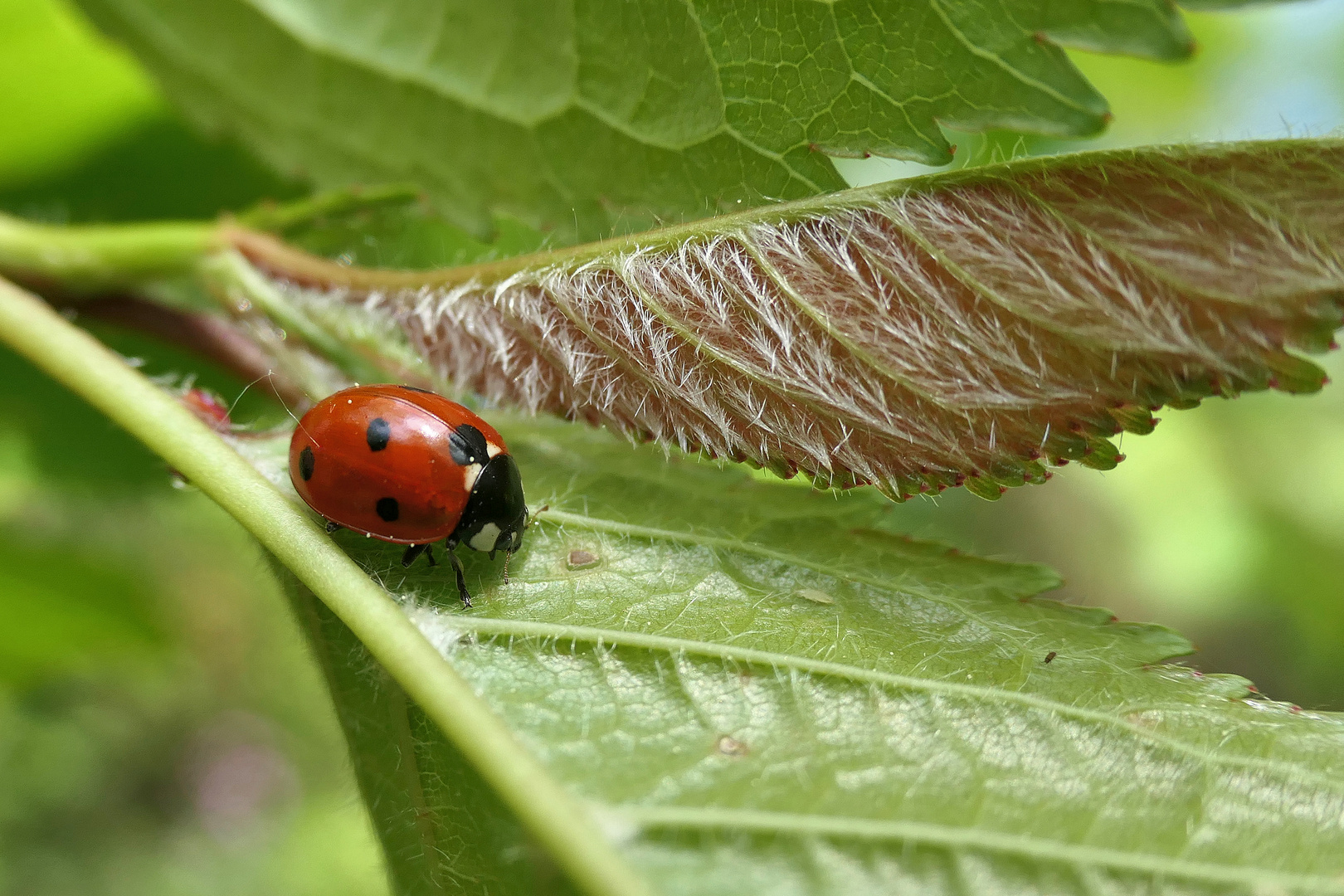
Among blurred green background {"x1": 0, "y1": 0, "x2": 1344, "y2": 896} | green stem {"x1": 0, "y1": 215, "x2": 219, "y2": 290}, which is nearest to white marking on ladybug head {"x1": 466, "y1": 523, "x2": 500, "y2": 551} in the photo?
blurred green background {"x1": 0, "y1": 0, "x2": 1344, "y2": 896}

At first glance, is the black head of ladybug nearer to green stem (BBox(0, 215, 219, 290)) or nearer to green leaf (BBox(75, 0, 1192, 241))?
green leaf (BBox(75, 0, 1192, 241))

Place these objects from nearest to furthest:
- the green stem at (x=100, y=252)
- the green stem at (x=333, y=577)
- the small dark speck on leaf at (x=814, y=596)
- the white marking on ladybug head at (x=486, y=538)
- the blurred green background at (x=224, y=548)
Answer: the green stem at (x=333, y=577)
the small dark speck on leaf at (x=814, y=596)
the white marking on ladybug head at (x=486, y=538)
the green stem at (x=100, y=252)
the blurred green background at (x=224, y=548)

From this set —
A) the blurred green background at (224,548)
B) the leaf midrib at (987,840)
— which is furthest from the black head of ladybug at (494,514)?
the leaf midrib at (987,840)

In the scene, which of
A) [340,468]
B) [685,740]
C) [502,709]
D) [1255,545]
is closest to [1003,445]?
[685,740]

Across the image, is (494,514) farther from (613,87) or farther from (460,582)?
(613,87)

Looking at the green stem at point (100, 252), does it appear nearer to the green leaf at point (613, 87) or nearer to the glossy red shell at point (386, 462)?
the green leaf at point (613, 87)

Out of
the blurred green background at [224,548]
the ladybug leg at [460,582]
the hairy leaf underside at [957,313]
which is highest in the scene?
the hairy leaf underside at [957,313]
